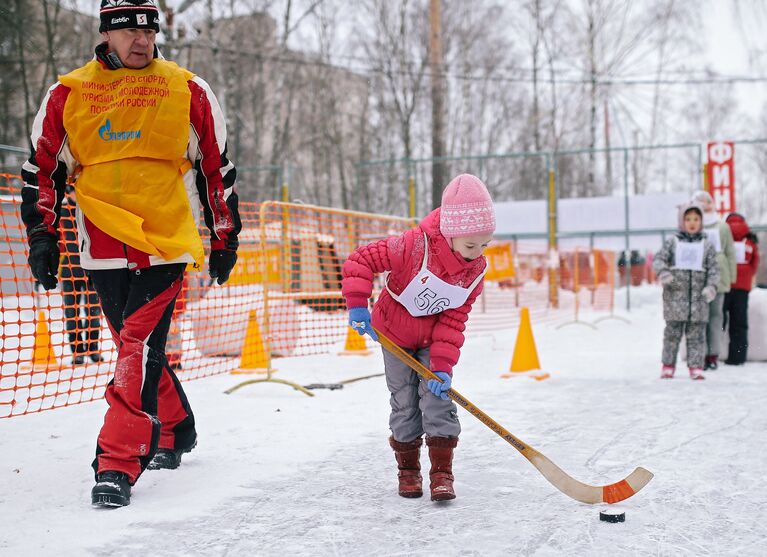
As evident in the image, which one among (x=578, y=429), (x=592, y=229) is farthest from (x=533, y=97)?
(x=578, y=429)

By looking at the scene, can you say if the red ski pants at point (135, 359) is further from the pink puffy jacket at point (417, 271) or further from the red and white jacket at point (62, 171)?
the pink puffy jacket at point (417, 271)

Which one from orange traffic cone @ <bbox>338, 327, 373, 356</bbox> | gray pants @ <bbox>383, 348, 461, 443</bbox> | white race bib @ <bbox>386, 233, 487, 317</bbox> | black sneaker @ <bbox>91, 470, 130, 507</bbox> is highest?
white race bib @ <bbox>386, 233, 487, 317</bbox>

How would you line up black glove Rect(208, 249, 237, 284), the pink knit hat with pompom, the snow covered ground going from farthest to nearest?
black glove Rect(208, 249, 237, 284) → the pink knit hat with pompom → the snow covered ground

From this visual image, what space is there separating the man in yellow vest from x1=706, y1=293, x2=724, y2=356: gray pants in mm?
5827

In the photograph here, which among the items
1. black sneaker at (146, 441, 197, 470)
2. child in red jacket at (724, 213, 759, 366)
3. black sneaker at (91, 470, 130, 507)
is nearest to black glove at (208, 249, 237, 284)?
black sneaker at (146, 441, 197, 470)

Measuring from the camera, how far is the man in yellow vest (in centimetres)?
301

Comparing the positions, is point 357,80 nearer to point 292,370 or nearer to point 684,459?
point 292,370

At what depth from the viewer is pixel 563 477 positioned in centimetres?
316

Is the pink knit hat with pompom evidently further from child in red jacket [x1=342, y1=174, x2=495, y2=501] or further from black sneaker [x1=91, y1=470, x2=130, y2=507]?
black sneaker [x1=91, y1=470, x2=130, y2=507]

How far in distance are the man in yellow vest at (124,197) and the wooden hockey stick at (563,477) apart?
0.98 meters

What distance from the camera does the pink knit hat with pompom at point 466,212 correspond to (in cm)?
313

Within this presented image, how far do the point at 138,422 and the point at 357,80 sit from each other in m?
29.5

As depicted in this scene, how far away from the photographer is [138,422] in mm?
3031

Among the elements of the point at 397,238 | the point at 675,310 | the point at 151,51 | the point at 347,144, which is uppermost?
the point at 347,144
